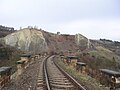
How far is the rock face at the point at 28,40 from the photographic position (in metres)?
85.1

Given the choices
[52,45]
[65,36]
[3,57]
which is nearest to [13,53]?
[3,57]

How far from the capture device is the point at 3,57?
49.9m

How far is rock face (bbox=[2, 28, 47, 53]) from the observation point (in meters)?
85.1

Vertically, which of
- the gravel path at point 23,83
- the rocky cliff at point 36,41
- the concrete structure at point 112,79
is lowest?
the gravel path at point 23,83

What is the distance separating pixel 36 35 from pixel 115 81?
257ft

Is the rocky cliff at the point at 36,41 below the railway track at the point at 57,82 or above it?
above

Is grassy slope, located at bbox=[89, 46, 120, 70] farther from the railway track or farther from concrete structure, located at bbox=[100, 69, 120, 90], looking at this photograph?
concrete structure, located at bbox=[100, 69, 120, 90]

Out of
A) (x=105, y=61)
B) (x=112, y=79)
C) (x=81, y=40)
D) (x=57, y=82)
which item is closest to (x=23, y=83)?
(x=57, y=82)

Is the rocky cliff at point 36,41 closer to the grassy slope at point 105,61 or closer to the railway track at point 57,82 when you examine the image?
the grassy slope at point 105,61

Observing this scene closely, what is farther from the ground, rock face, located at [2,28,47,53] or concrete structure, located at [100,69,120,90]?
rock face, located at [2,28,47,53]

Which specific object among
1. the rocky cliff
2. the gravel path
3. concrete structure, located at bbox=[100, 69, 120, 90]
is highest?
the rocky cliff

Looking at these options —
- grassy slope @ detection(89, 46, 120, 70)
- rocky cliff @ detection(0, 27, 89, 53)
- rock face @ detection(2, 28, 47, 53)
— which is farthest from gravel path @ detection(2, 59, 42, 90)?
A: rock face @ detection(2, 28, 47, 53)

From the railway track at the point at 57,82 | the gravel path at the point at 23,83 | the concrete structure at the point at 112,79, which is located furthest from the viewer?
the gravel path at the point at 23,83

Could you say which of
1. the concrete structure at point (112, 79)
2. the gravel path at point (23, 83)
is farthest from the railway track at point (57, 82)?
the concrete structure at point (112, 79)
